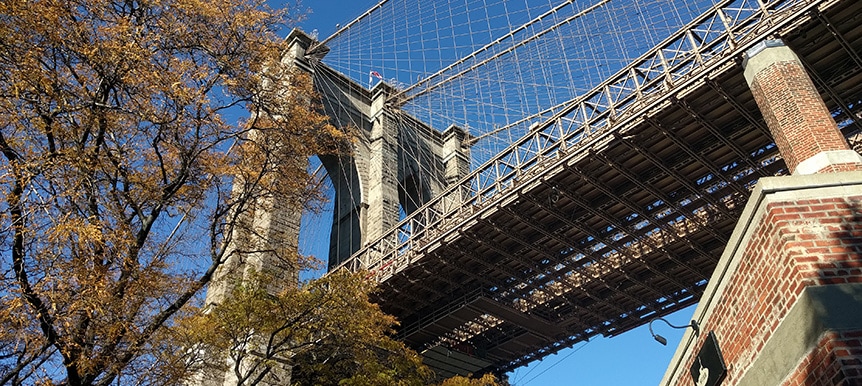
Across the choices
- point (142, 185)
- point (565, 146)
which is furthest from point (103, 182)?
point (565, 146)

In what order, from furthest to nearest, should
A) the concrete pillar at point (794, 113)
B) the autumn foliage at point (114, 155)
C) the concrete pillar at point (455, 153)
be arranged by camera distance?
the concrete pillar at point (455, 153) < the concrete pillar at point (794, 113) < the autumn foliage at point (114, 155)


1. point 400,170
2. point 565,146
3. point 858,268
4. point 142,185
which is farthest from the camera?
point 400,170

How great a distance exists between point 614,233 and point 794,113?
9.45m

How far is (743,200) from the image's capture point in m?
21.0

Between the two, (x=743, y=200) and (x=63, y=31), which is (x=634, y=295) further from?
(x=63, y=31)

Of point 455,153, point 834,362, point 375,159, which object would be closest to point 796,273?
point 834,362

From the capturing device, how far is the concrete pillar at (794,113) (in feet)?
42.5

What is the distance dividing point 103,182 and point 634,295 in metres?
20.9

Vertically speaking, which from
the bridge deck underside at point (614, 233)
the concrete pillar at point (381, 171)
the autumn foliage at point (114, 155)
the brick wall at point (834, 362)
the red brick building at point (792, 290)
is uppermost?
the concrete pillar at point (381, 171)

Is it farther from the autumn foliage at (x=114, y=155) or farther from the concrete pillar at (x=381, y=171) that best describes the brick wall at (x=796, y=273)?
the concrete pillar at (x=381, y=171)

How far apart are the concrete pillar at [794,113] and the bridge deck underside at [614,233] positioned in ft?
2.63

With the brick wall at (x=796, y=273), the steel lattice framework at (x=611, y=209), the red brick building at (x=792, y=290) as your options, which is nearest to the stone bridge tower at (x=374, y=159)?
the steel lattice framework at (x=611, y=209)

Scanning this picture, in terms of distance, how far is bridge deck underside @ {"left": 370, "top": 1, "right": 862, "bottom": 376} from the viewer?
1752 cm

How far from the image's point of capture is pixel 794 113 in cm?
1386
